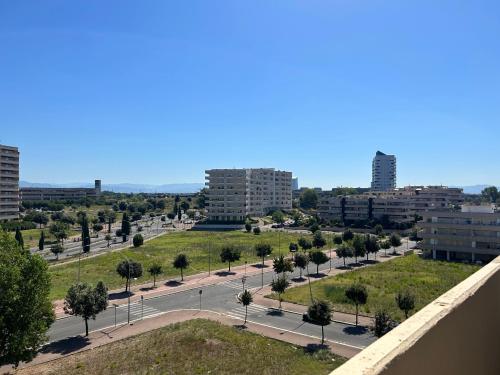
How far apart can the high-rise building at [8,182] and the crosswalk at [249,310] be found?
3846 inches

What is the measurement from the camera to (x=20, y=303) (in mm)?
23984

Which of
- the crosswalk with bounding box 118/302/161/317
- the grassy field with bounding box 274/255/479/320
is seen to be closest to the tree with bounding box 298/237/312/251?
the grassy field with bounding box 274/255/479/320

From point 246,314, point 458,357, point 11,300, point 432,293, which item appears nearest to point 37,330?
point 11,300

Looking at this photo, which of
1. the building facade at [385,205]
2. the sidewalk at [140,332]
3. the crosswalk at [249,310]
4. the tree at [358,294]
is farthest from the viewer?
the building facade at [385,205]

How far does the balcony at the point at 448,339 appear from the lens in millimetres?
3320

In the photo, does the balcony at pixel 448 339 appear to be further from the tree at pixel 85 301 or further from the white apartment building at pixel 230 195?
the white apartment building at pixel 230 195

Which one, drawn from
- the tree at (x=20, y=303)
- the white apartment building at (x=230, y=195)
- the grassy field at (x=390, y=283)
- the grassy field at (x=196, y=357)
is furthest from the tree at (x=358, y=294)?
the white apartment building at (x=230, y=195)

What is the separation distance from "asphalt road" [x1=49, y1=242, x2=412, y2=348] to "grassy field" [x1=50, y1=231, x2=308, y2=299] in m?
8.77

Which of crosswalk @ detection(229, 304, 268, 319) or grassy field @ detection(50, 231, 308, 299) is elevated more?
grassy field @ detection(50, 231, 308, 299)

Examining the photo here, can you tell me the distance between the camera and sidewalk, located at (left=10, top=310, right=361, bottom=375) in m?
27.0

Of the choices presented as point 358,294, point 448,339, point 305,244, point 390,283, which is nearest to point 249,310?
point 358,294

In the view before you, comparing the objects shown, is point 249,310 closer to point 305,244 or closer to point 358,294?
Answer: point 358,294

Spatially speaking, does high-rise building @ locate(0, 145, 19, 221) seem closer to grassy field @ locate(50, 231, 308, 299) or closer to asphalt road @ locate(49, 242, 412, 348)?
grassy field @ locate(50, 231, 308, 299)

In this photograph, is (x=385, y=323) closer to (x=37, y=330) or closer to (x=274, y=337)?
(x=274, y=337)
